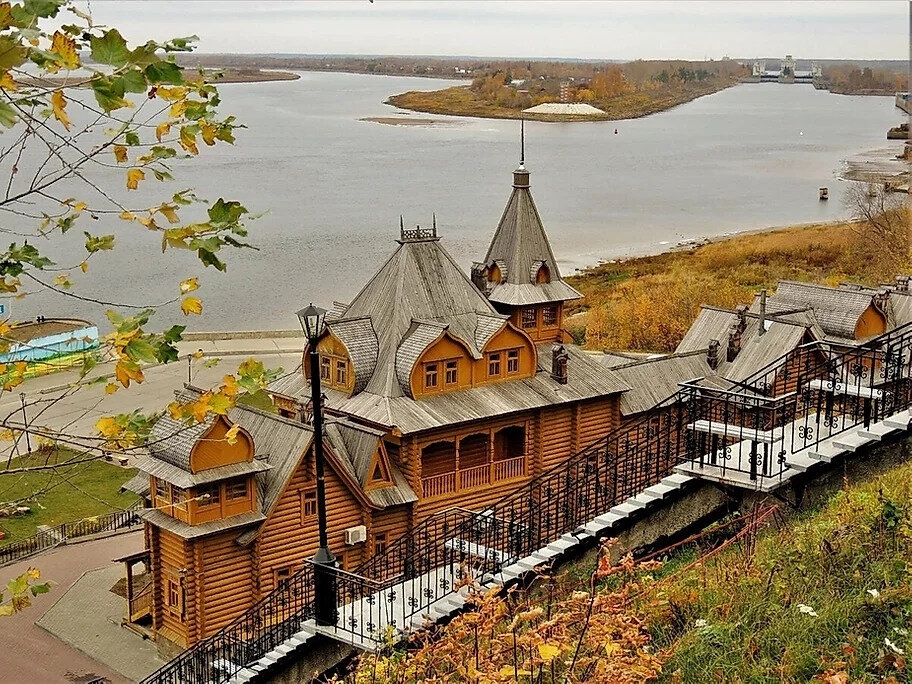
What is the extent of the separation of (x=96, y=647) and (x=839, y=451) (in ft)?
42.5

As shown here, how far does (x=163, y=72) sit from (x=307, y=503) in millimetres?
14896

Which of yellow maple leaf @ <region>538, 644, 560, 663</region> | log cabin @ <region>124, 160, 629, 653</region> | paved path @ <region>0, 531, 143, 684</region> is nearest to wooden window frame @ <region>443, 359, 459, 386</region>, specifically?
log cabin @ <region>124, 160, 629, 653</region>

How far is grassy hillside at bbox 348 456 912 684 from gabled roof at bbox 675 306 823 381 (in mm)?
13216

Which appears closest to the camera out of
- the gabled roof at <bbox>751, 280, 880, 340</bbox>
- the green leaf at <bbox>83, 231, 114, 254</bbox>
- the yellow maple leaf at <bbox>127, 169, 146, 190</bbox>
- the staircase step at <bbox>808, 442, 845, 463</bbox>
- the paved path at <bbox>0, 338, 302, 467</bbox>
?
the yellow maple leaf at <bbox>127, 169, 146, 190</bbox>

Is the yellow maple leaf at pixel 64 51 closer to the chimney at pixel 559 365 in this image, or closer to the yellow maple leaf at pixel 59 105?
the yellow maple leaf at pixel 59 105

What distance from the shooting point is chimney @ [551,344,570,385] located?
2242cm

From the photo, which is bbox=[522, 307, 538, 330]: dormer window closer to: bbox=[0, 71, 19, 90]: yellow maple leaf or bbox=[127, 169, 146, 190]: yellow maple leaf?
bbox=[127, 169, 146, 190]: yellow maple leaf

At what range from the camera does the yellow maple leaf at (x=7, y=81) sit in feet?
15.2

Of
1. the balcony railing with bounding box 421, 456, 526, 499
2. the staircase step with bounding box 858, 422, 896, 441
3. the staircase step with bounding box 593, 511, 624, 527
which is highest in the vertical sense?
the staircase step with bounding box 858, 422, 896, 441

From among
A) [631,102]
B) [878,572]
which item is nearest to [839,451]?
[878,572]

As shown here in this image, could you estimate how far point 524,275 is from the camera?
80.3 ft

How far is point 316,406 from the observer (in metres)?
12.8

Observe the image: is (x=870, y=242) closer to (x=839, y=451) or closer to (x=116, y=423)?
(x=839, y=451)

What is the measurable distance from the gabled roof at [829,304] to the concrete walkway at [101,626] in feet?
50.4
